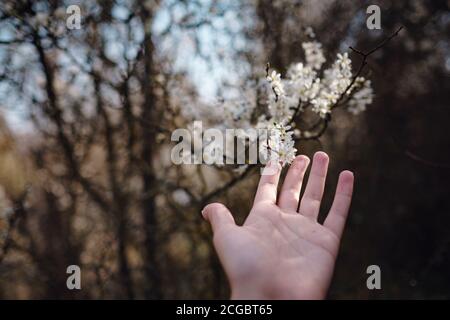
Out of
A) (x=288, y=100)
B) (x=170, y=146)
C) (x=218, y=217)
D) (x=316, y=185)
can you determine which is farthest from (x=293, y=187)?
(x=170, y=146)

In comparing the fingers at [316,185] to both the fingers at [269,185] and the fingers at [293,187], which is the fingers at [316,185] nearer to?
the fingers at [293,187]

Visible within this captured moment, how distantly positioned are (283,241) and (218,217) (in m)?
0.28

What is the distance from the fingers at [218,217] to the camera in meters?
1.67

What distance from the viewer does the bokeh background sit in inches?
139

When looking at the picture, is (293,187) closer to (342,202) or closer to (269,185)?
(269,185)

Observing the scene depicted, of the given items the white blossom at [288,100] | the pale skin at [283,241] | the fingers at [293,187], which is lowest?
the pale skin at [283,241]

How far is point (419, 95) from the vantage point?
5.02m

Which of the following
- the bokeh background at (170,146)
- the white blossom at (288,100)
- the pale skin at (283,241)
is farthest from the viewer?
the bokeh background at (170,146)

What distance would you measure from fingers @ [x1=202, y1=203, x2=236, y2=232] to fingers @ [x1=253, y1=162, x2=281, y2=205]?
176mm

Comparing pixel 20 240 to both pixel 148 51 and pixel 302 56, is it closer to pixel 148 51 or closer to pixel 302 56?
pixel 148 51

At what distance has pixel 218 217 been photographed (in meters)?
1.71

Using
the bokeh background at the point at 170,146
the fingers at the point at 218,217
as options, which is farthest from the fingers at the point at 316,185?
the bokeh background at the point at 170,146

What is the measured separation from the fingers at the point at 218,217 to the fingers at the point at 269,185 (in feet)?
0.58

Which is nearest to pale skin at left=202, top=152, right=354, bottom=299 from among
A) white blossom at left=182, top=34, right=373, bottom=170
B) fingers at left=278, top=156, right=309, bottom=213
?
fingers at left=278, top=156, right=309, bottom=213
